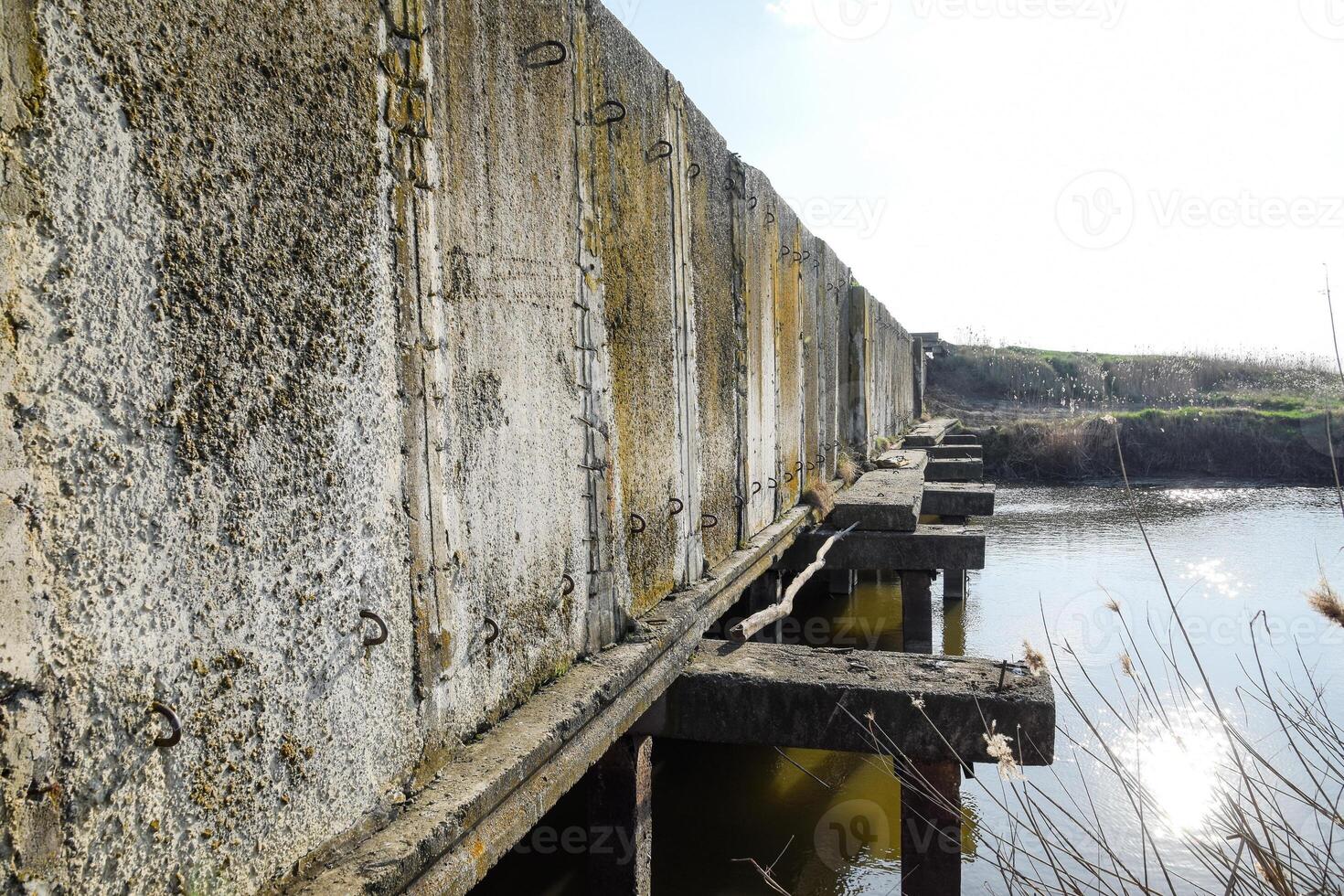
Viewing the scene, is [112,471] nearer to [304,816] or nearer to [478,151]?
[304,816]

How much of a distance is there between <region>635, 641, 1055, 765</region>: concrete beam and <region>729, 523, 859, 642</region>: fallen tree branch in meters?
0.33

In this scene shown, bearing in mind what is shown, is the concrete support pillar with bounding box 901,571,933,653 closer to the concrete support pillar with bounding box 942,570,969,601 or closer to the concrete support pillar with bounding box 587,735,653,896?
the concrete support pillar with bounding box 942,570,969,601

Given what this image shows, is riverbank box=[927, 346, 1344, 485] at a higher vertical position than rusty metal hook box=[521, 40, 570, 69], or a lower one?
lower

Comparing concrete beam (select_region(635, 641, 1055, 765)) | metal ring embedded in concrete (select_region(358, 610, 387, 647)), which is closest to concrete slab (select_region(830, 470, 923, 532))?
concrete beam (select_region(635, 641, 1055, 765))

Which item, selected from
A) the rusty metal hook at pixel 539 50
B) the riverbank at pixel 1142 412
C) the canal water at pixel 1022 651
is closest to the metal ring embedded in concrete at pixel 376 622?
the canal water at pixel 1022 651

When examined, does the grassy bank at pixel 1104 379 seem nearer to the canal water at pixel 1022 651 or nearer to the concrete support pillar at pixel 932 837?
the canal water at pixel 1022 651

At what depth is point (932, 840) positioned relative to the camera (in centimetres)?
360

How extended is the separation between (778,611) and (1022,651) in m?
2.75

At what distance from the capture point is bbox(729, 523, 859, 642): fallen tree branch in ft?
13.6

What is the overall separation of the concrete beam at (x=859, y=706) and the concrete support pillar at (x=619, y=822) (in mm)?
117

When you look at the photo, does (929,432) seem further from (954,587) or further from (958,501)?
(958,501)

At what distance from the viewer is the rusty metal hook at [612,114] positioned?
3.31 metres

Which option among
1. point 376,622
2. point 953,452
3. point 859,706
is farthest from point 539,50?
point 953,452

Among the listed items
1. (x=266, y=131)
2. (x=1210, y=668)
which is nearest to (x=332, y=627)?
(x=266, y=131)
